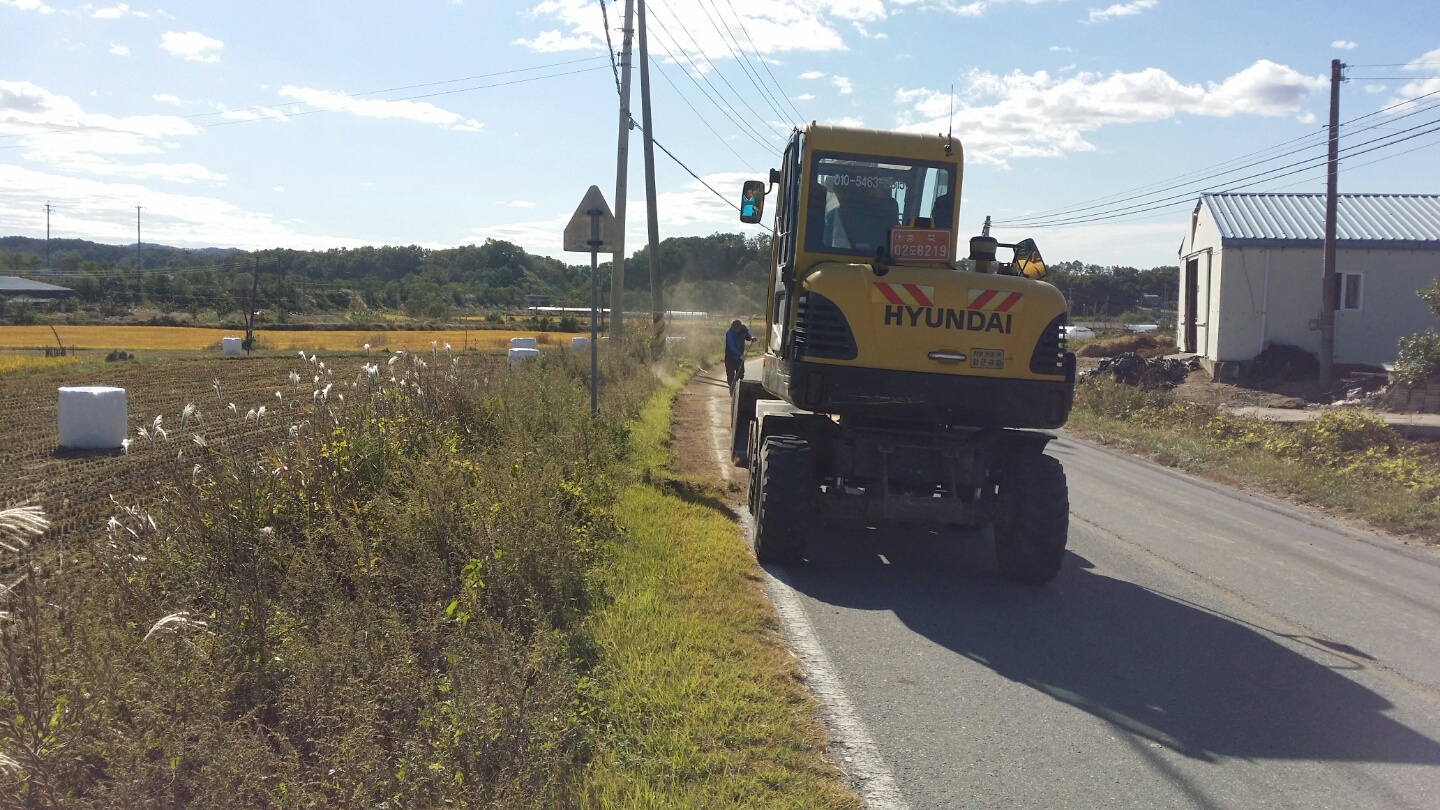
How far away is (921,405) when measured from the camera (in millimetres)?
7500

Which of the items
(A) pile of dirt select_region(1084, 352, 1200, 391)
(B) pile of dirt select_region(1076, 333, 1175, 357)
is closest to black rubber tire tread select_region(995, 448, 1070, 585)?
(A) pile of dirt select_region(1084, 352, 1200, 391)

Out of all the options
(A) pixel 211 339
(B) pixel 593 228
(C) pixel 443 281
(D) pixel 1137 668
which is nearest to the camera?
(D) pixel 1137 668

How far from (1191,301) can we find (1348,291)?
4.89 meters

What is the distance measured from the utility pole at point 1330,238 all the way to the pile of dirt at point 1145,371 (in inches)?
155

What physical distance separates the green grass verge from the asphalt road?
35 centimetres

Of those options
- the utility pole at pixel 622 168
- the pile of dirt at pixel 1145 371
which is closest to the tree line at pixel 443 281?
the pile of dirt at pixel 1145 371

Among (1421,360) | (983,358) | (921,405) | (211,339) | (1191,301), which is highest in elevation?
(1191,301)

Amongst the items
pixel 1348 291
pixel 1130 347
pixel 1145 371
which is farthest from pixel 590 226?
pixel 1130 347

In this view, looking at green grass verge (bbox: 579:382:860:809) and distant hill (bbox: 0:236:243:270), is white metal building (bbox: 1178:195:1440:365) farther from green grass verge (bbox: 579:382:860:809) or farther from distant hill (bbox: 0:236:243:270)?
distant hill (bbox: 0:236:243:270)

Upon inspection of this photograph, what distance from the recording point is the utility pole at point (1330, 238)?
22.6m

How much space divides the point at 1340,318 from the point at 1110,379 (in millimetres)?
7371

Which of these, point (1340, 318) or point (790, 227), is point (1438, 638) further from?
point (1340, 318)

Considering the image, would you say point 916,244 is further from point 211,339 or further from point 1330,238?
point 211,339

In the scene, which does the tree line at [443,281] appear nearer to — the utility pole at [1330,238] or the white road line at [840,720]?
the utility pole at [1330,238]
